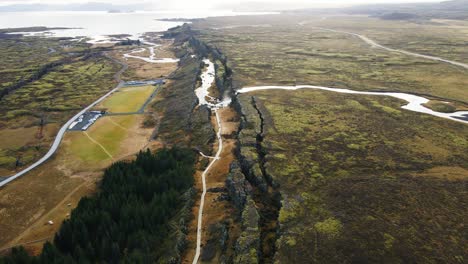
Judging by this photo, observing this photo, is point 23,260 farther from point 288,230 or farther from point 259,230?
point 288,230

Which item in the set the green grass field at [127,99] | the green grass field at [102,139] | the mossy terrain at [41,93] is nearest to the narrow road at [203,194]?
the green grass field at [102,139]

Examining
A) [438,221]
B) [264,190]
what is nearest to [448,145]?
[438,221]

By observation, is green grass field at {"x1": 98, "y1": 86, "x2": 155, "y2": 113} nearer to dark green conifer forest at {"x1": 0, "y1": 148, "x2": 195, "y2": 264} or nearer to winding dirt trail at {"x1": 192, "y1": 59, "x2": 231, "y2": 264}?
winding dirt trail at {"x1": 192, "y1": 59, "x2": 231, "y2": 264}

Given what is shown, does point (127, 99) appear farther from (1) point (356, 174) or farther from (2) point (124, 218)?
(1) point (356, 174)

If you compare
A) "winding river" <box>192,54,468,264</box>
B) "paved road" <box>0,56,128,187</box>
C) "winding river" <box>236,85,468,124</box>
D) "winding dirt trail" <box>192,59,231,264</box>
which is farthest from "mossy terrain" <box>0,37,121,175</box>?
"winding river" <box>236,85,468,124</box>

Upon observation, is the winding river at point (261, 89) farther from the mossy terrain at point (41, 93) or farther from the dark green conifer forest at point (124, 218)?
the mossy terrain at point (41, 93)
